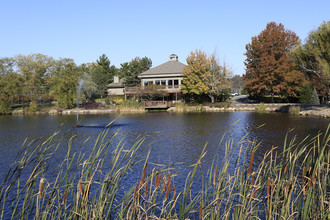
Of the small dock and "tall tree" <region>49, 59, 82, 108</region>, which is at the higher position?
"tall tree" <region>49, 59, 82, 108</region>

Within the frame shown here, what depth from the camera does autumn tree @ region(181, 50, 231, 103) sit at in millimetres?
50750

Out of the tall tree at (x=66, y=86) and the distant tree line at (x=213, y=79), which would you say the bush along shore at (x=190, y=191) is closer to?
the distant tree line at (x=213, y=79)

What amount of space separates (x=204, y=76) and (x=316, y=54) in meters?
22.6

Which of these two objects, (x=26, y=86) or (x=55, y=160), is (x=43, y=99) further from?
(x=55, y=160)

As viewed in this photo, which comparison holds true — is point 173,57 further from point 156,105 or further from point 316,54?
point 316,54

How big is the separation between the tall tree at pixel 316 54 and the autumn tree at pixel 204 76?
18.9 m

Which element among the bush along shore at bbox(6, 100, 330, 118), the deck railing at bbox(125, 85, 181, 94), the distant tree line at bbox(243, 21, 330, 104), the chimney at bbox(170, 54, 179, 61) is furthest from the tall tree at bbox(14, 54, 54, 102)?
the distant tree line at bbox(243, 21, 330, 104)

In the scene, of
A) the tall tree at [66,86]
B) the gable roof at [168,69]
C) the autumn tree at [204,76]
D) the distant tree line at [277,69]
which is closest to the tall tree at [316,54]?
the distant tree line at [277,69]

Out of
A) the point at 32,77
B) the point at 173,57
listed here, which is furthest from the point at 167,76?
the point at 32,77

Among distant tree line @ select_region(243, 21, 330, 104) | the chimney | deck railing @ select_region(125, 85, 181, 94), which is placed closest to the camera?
distant tree line @ select_region(243, 21, 330, 104)

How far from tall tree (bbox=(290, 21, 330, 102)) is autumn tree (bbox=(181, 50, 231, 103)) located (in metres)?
18.9

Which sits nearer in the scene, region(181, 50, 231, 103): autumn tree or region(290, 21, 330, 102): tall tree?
region(290, 21, 330, 102): tall tree

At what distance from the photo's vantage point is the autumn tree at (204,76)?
50750mm

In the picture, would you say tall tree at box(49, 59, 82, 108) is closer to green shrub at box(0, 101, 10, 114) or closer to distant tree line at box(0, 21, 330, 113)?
distant tree line at box(0, 21, 330, 113)
